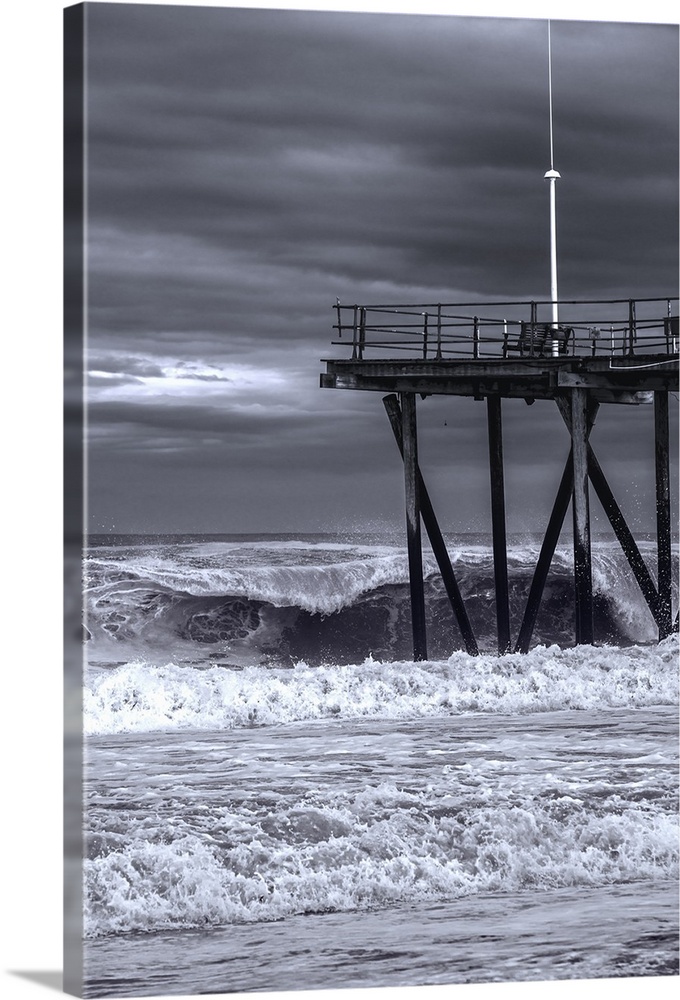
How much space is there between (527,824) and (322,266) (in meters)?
3.63

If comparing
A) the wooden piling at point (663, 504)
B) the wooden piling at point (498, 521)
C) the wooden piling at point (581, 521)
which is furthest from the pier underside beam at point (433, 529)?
the wooden piling at point (663, 504)

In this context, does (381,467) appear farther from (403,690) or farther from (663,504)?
(663,504)

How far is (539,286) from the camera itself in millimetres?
8844

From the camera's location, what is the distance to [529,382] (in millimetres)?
10461

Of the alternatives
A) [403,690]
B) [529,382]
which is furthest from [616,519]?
[403,690]

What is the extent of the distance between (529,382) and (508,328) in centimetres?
137

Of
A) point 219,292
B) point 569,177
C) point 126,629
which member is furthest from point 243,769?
point 126,629

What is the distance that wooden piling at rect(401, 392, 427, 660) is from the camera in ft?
33.0

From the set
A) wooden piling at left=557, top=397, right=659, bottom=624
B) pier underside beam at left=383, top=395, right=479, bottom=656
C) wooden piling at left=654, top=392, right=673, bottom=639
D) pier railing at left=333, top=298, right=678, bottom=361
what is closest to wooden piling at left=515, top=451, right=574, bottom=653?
wooden piling at left=557, top=397, right=659, bottom=624

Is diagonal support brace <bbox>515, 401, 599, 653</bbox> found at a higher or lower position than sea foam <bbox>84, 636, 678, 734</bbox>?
higher

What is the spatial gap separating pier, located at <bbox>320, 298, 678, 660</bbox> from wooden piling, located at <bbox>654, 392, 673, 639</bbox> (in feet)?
0.03

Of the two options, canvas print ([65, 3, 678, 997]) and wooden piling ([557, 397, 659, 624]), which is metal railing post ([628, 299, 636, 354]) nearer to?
canvas print ([65, 3, 678, 997])

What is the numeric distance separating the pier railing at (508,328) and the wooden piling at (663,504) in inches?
22.9
